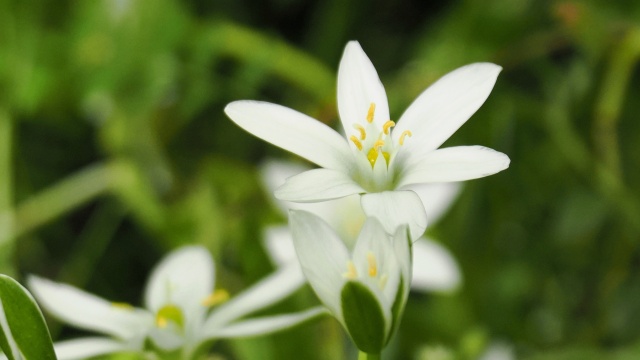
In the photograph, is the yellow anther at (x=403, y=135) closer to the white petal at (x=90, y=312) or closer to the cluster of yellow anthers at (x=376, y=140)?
the cluster of yellow anthers at (x=376, y=140)

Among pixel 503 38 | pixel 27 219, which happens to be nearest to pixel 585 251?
pixel 503 38

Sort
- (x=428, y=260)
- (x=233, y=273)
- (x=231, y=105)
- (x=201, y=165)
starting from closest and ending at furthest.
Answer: (x=231, y=105)
(x=428, y=260)
(x=233, y=273)
(x=201, y=165)

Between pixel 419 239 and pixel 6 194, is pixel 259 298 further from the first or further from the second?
pixel 6 194

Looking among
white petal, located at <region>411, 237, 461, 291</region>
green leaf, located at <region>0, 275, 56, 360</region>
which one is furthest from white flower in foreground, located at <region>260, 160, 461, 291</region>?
green leaf, located at <region>0, 275, 56, 360</region>

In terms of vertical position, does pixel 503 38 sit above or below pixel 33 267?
above

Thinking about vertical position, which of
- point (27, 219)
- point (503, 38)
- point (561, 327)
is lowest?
point (561, 327)

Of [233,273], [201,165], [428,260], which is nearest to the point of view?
[428,260]

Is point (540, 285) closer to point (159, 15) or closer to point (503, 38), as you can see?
point (503, 38)
